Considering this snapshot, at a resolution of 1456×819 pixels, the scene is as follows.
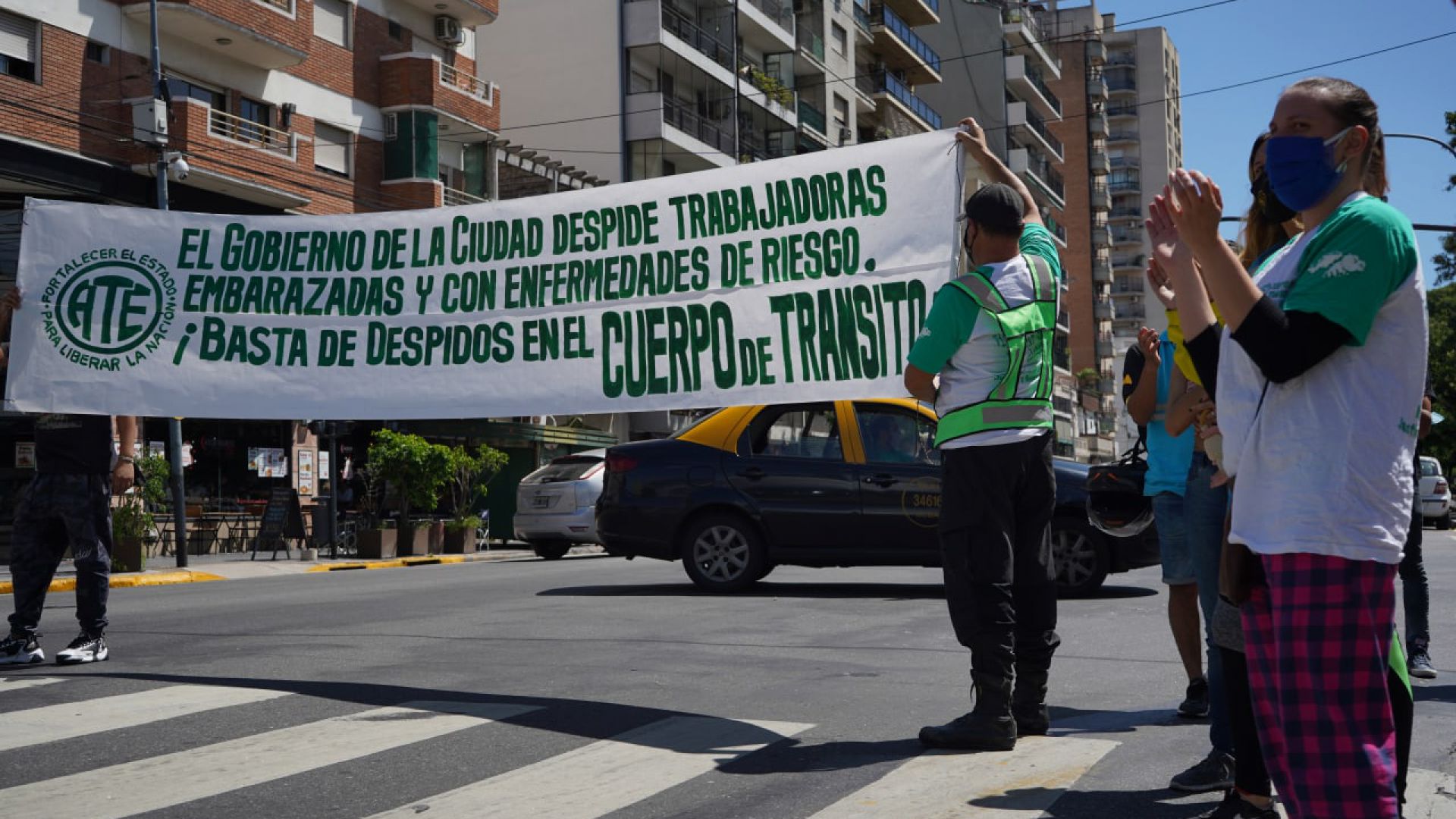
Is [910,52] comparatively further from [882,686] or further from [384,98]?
[882,686]

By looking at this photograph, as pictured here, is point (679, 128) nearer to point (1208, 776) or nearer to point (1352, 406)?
point (1208, 776)

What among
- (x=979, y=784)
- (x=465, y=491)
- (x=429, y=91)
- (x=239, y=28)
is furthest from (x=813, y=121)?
(x=979, y=784)

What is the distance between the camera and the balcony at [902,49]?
60.5m

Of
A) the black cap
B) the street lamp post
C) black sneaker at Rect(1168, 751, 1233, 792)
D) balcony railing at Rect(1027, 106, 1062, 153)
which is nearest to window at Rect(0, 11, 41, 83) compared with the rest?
the street lamp post

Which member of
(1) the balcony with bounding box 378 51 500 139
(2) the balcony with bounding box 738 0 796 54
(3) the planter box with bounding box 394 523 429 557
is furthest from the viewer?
(2) the balcony with bounding box 738 0 796 54

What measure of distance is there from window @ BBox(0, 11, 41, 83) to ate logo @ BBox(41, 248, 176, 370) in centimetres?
1919

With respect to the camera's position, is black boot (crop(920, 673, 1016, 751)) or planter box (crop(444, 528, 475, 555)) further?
planter box (crop(444, 528, 475, 555))

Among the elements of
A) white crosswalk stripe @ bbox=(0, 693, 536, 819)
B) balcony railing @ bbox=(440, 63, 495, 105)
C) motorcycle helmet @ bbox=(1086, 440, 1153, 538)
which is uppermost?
balcony railing @ bbox=(440, 63, 495, 105)

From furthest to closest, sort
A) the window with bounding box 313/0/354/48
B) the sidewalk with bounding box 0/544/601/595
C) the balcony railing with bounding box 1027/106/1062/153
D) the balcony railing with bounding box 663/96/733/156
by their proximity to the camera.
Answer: the balcony railing with bounding box 1027/106/1062/153 → the balcony railing with bounding box 663/96/733/156 → the window with bounding box 313/0/354/48 → the sidewalk with bounding box 0/544/601/595

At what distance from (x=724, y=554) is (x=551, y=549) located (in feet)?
42.4

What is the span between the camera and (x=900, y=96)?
204 feet

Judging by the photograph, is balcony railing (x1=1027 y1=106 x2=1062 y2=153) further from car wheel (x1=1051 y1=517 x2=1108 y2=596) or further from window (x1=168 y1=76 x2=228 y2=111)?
car wheel (x1=1051 y1=517 x2=1108 y2=596)

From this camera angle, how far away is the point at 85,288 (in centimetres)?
741

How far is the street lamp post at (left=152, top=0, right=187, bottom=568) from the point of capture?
66.3 feet
